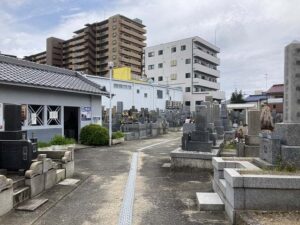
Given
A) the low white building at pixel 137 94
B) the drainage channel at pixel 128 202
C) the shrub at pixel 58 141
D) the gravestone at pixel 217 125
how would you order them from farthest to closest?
the low white building at pixel 137 94
the gravestone at pixel 217 125
the shrub at pixel 58 141
the drainage channel at pixel 128 202

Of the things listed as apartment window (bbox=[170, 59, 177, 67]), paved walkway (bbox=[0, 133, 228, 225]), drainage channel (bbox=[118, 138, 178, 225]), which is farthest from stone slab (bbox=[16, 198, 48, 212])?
apartment window (bbox=[170, 59, 177, 67])

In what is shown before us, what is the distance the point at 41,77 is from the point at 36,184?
10.3 metres

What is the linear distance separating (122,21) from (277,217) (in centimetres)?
8883

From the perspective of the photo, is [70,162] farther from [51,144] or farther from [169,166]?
[51,144]

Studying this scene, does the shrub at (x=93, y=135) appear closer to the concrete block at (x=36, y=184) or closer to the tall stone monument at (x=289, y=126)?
the concrete block at (x=36, y=184)

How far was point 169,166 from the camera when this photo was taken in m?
11.8

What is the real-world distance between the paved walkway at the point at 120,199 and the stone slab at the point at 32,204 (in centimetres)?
11

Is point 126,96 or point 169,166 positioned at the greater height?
A: point 126,96

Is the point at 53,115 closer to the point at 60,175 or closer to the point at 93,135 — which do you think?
the point at 93,135

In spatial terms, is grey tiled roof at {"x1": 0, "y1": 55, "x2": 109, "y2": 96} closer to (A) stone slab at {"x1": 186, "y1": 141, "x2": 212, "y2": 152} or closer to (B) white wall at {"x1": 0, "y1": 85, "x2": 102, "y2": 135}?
(B) white wall at {"x1": 0, "y1": 85, "x2": 102, "y2": 135}

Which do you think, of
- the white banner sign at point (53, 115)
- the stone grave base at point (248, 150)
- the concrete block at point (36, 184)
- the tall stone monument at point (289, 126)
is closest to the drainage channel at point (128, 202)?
the concrete block at point (36, 184)

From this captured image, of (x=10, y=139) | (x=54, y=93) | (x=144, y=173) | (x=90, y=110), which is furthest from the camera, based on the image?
(x=90, y=110)

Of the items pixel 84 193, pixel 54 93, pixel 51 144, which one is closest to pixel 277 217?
pixel 84 193

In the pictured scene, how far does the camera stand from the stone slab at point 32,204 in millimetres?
6294
